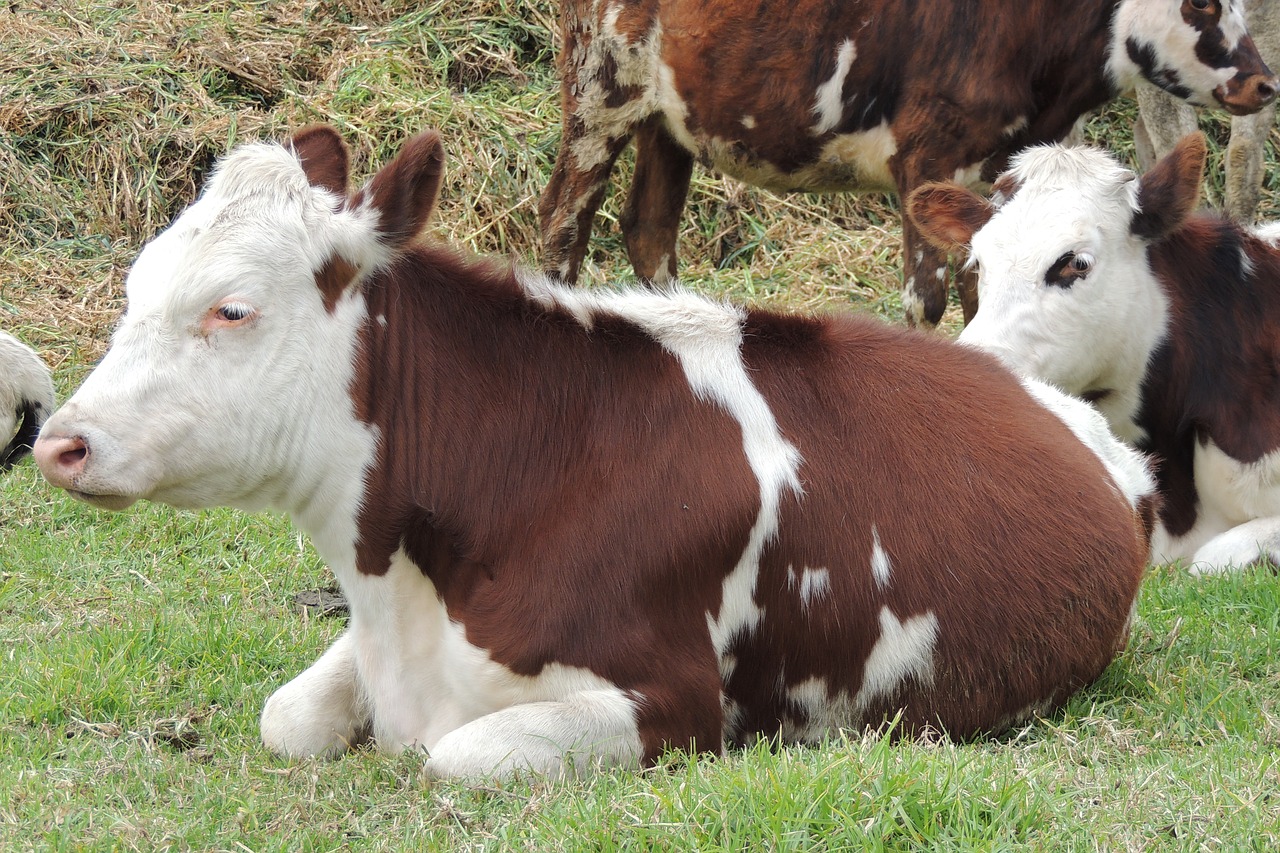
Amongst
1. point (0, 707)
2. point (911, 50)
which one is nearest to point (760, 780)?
point (0, 707)

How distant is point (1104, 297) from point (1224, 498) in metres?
0.92

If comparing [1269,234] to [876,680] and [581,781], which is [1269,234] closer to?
[876,680]

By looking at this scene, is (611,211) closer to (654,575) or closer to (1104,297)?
(1104,297)

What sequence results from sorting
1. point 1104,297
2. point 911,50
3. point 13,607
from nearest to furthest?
point 13,607 < point 1104,297 < point 911,50

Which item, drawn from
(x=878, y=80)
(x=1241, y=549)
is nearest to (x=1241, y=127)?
(x=878, y=80)

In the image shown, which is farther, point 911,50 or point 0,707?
point 911,50

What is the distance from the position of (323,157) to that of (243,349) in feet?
2.22

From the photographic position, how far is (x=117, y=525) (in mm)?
6559

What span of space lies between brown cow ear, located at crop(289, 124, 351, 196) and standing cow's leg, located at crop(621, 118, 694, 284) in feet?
16.8

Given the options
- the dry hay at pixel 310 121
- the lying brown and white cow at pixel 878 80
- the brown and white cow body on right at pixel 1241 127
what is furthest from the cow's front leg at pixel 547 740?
the brown and white cow body on right at pixel 1241 127

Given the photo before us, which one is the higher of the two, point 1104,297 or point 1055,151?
point 1055,151

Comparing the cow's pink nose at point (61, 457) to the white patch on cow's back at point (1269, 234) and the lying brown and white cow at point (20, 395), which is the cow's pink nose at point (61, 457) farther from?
the white patch on cow's back at point (1269, 234)

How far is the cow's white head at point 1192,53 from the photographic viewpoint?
793cm

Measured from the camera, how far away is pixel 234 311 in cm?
366
